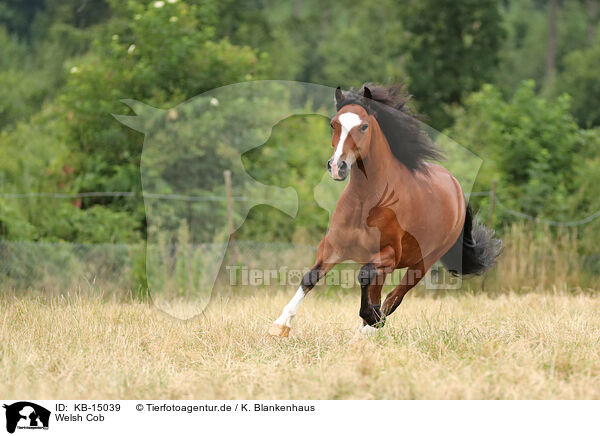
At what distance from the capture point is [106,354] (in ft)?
15.6

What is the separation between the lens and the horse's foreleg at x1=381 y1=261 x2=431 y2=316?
570 cm

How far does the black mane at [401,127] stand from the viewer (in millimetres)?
Result: 5148

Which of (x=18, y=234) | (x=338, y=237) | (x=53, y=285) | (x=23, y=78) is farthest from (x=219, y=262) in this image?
(x=23, y=78)

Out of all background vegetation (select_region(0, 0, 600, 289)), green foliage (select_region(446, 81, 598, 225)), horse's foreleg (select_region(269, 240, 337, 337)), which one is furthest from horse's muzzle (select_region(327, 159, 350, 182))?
green foliage (select_region(446, 81, 598, 225))

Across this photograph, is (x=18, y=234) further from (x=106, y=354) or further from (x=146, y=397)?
(x=146, y=397)

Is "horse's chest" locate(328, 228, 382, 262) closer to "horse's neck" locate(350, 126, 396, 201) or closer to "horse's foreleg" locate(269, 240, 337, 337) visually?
"horse's foreleg" locate(269, 240, 337, 337)

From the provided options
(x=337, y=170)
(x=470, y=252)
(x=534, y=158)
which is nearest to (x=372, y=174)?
(x=337, y=170)

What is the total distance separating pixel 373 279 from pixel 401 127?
4.07ft

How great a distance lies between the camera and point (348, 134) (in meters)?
4.66

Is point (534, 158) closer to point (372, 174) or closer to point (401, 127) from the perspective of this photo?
point (401, 127)

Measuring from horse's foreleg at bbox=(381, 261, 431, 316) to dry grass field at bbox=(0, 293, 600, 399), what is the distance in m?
0.21

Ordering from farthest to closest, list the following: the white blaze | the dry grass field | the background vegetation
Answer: the background vegetation < the white blaze < the dry grass field

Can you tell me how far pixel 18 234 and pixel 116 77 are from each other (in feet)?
11.1

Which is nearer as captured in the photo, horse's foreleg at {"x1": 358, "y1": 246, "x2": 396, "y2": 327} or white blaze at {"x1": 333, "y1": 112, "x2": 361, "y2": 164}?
white blaze at {"x1": 333, "y1": 112, "x2": 361, "y2": 164}
